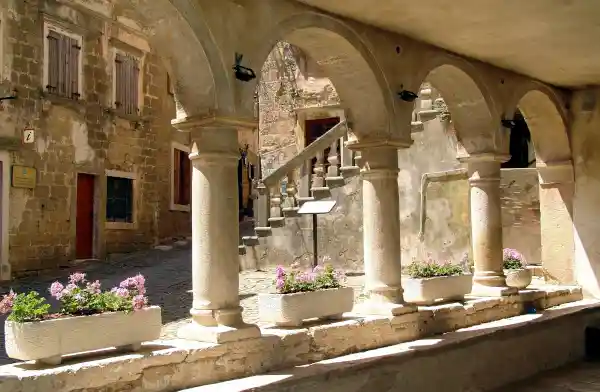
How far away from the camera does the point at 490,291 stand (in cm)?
691

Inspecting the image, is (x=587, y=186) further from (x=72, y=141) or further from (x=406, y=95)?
(x=72, y=141)

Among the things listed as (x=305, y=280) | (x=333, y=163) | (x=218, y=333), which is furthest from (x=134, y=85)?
(x=218, y=333)

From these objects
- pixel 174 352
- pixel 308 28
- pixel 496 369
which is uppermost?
pixel 308 28

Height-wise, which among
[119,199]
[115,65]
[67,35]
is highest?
[67,35]

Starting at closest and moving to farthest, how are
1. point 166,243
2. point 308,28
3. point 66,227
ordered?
point 308,28
point 66,227
point 166,243

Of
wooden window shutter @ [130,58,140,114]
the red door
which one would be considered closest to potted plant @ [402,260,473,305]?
the red door

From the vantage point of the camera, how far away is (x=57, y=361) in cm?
345

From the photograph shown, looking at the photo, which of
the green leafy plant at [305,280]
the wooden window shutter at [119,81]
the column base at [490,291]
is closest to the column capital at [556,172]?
the column base at [490,291]

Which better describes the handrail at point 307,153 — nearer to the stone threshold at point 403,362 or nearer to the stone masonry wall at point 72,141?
the stone masonry wall at point 72,141

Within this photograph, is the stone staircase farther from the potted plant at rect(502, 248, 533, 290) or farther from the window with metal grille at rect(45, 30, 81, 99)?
the window with metal grille at rect(45, 30, 81, 99)

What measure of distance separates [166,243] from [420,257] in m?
6.50

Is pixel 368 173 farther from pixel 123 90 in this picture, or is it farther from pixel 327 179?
pixel 123 90

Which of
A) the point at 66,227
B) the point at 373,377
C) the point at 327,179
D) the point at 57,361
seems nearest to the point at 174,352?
the point at 57,361

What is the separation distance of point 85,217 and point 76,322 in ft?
32.8
